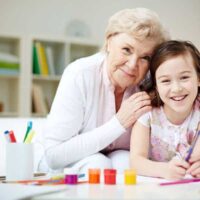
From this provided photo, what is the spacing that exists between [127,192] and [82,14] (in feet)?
12.1

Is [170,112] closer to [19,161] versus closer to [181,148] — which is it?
[181,148]

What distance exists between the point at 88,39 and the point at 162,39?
9.17ft

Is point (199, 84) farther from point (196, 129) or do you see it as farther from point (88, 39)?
point (88, 39)

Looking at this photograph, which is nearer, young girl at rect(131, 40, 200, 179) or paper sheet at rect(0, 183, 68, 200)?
paper sheet at rect(0, 183, 68, 200)

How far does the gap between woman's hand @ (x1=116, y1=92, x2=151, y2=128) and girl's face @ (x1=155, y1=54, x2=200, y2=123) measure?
0.24ft

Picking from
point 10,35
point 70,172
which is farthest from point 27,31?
point 70,172

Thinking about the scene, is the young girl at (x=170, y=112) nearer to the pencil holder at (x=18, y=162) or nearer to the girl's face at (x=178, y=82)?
the girl's face at (x=178, y=82)

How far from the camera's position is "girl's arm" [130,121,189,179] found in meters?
1.18

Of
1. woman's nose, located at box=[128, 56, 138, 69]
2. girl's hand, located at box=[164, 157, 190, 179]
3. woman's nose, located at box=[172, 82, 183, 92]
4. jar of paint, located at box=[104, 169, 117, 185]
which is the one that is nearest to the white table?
jar of paint, located at box=[104, 169, 117, 185]

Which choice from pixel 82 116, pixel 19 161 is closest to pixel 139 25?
pixel 82 116

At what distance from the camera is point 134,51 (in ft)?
4.99

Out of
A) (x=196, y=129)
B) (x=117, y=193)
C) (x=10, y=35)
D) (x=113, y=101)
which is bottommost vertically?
(x=117, y=193)

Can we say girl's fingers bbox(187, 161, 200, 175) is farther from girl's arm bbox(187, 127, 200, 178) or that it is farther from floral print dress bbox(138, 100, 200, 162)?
floral print dress bbox(138, 100, 200, 162)

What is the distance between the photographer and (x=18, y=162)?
111cm
